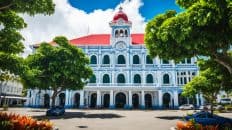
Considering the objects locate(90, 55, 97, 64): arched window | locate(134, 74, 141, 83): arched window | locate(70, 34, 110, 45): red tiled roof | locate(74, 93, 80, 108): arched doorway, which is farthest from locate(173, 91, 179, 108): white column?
locate(74, 93, 80, 108): arched doorway

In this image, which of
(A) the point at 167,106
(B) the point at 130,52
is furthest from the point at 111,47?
(A) the point at 167,106

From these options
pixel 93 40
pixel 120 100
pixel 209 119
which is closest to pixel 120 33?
pixel 93 40

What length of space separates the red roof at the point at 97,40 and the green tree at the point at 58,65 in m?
17.9

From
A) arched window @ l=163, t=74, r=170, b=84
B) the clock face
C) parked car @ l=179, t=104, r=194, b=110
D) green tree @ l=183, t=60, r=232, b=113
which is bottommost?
parked car @ l=179, t=104, r=194, b=110

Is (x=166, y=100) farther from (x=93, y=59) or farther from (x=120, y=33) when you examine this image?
(x=93, y=59)

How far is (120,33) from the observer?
157 ft

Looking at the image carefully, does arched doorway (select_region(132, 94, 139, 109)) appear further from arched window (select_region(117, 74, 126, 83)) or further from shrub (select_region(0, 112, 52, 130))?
shrub (select_region(0, 112, 52, 130))

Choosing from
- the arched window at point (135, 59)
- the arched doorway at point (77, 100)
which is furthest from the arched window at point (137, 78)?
the arched doorway at point (77, 100)

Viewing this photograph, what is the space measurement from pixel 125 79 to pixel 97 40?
11730mm

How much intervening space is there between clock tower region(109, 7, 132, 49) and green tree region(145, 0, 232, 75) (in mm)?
34109

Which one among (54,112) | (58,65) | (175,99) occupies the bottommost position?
(54,112)

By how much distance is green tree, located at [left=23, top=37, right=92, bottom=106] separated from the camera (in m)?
28.8

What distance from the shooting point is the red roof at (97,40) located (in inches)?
1939

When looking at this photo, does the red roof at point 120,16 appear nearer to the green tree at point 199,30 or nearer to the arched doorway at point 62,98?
the arched doorway at point 62,98
